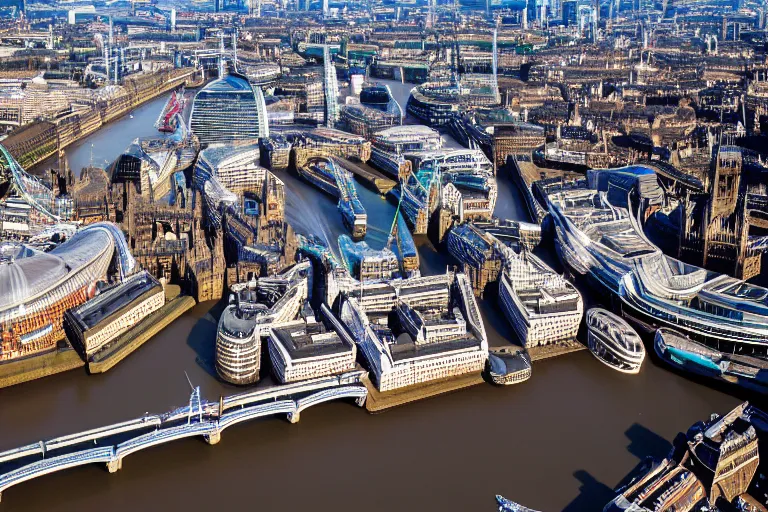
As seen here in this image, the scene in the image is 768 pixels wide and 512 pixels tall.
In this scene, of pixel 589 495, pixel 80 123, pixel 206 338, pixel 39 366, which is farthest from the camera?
pixel 80 123

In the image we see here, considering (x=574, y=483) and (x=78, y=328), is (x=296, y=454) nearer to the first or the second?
(x=574, y=483)

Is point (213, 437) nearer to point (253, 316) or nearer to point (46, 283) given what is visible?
point (253, 316)

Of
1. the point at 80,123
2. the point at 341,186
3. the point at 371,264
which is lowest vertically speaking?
the point at 371,264

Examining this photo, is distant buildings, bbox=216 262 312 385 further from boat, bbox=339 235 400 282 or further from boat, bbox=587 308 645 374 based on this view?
boat, bbox=587 308 645 374

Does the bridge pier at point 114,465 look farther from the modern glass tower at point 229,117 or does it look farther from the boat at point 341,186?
the modern glass tower at point 229,117

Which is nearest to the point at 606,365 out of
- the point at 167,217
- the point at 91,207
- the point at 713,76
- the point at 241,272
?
the point at 241,272

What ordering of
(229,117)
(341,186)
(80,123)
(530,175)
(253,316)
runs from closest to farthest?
(253,316) → (341,186) → (530,175) → (229,117) → (80,123)

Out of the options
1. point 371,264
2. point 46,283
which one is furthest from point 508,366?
point 46,283
